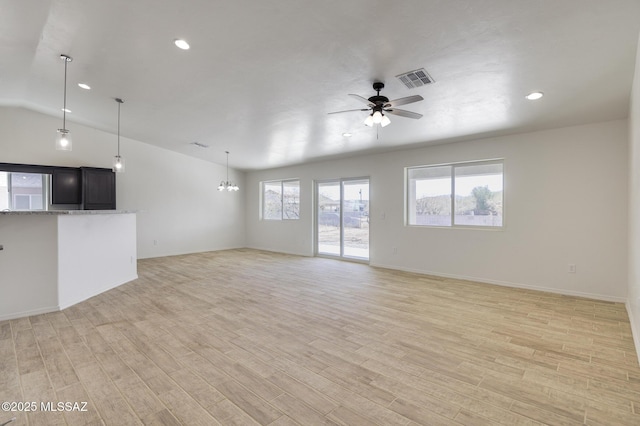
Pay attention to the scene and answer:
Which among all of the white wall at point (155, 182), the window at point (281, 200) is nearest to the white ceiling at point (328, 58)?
the white wall at point (155, 182)

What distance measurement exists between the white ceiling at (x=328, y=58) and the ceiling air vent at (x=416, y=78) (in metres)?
0.07

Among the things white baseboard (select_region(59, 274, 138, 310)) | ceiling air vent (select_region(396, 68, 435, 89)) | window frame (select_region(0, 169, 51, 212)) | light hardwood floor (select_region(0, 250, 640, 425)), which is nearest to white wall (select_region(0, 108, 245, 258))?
window frame (select_region(0, 169, 51, 212))

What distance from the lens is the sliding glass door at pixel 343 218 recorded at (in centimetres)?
A: 698

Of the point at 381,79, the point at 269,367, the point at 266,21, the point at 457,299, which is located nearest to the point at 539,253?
the point at 457,299

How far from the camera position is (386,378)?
2.17 m

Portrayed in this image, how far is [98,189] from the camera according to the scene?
616 cm

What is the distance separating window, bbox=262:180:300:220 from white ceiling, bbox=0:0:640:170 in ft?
12.0

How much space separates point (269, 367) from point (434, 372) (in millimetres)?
1352

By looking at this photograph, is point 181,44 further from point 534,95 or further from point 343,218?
point 343,218

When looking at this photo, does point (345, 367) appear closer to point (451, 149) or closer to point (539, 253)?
point (539, 253)

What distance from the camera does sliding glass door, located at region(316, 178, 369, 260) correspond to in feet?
22.9

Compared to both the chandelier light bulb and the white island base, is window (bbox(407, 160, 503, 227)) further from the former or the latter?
the chandelier light bulb

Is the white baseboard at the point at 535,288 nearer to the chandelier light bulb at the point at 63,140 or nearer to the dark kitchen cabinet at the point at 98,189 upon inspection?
the chandelier light bulb at the point at 63,140

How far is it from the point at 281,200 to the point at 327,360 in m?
6.83
